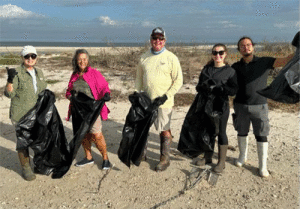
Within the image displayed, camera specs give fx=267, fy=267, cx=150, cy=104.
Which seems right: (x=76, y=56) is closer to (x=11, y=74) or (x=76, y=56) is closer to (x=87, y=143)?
(x=11, y=74)

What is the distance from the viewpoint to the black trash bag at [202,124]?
3.26 meters

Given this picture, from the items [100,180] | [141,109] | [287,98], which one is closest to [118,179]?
[100,180]

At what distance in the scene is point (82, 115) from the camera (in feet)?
11.5

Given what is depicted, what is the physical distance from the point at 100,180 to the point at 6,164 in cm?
158

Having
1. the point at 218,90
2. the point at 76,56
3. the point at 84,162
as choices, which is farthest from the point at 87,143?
the point at 218,90

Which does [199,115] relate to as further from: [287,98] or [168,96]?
[287,98]

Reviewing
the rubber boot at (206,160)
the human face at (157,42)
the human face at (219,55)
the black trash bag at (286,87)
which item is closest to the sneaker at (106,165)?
the rubber boot at (206,160)

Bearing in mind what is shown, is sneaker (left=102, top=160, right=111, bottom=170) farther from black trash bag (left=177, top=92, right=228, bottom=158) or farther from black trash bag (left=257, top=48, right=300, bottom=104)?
black trash bag (left=257, top=48, right=300, bottom=104)

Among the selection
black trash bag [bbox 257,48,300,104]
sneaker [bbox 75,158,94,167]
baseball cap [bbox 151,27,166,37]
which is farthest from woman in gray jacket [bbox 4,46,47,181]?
black trash bag [bbox 257,48,300,104]

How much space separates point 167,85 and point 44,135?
66.6 inches

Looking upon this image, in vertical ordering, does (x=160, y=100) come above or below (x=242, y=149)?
above

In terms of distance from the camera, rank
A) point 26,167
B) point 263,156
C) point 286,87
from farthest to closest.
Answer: point 26,167 < point 263,156 < point 286,87

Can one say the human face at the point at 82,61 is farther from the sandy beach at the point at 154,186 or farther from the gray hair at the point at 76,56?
the sandy beach at the point at 154,186

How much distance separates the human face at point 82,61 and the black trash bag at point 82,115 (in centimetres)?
35
